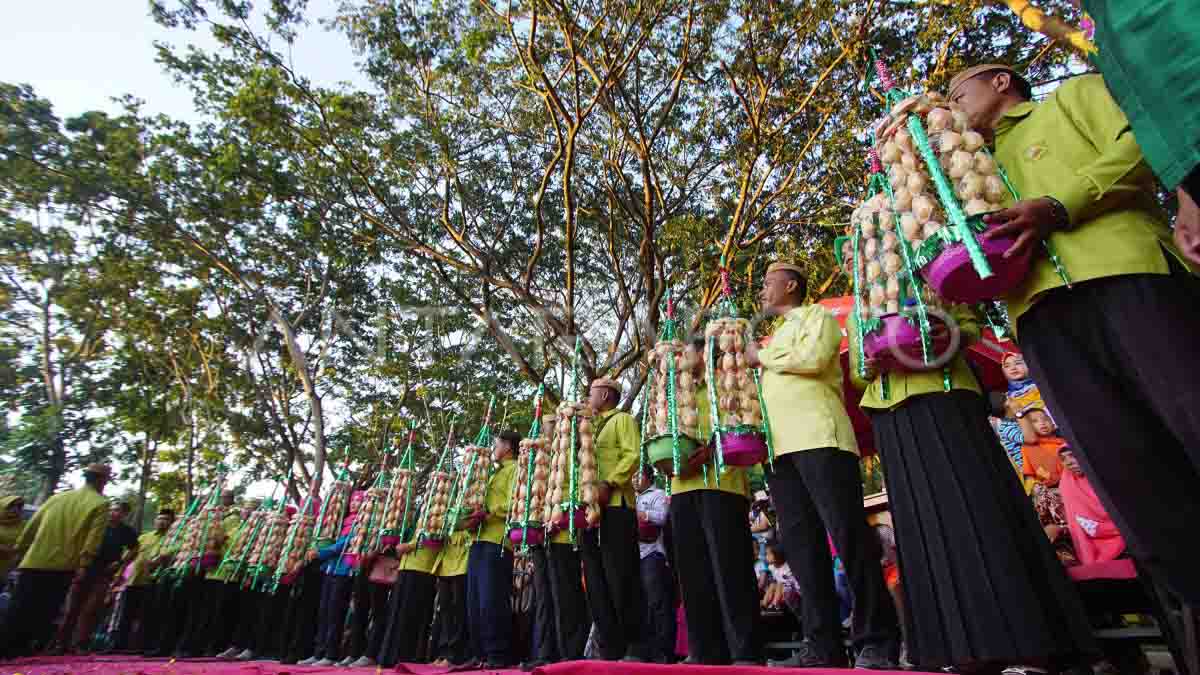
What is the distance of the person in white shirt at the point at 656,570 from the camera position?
4.71m

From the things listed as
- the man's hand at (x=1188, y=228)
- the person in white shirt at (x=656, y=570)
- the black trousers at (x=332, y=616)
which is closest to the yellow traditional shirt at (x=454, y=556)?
the black trousers at (x=332, y=616)

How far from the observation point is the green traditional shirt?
1025mm

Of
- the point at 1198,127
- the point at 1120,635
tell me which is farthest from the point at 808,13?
the point at 1198,127

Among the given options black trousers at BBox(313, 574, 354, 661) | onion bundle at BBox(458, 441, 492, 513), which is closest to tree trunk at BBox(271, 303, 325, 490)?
black trousers at BBox(313, 574, 354, 661)

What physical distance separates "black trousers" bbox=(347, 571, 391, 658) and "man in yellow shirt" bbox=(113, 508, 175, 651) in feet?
10.7

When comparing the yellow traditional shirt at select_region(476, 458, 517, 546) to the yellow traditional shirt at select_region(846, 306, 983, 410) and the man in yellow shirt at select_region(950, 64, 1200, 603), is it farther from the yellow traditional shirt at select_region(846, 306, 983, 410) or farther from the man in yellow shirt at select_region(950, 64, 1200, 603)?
the man in yellow shirt at select_region(950, 64, 1200, 603)

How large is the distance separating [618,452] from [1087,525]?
Answer: 2685mm

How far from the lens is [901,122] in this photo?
7.27 ft

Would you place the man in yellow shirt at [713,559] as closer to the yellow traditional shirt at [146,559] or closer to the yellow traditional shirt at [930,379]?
the yellow traditional shirt at [930,379]

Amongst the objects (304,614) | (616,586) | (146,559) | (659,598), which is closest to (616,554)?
(616,586)

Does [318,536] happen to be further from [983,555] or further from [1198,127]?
[1198,127]

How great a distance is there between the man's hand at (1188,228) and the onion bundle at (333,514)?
6849 millimetres

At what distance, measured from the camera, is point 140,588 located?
7.98 meters

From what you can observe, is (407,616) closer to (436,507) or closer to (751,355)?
(436,507)
